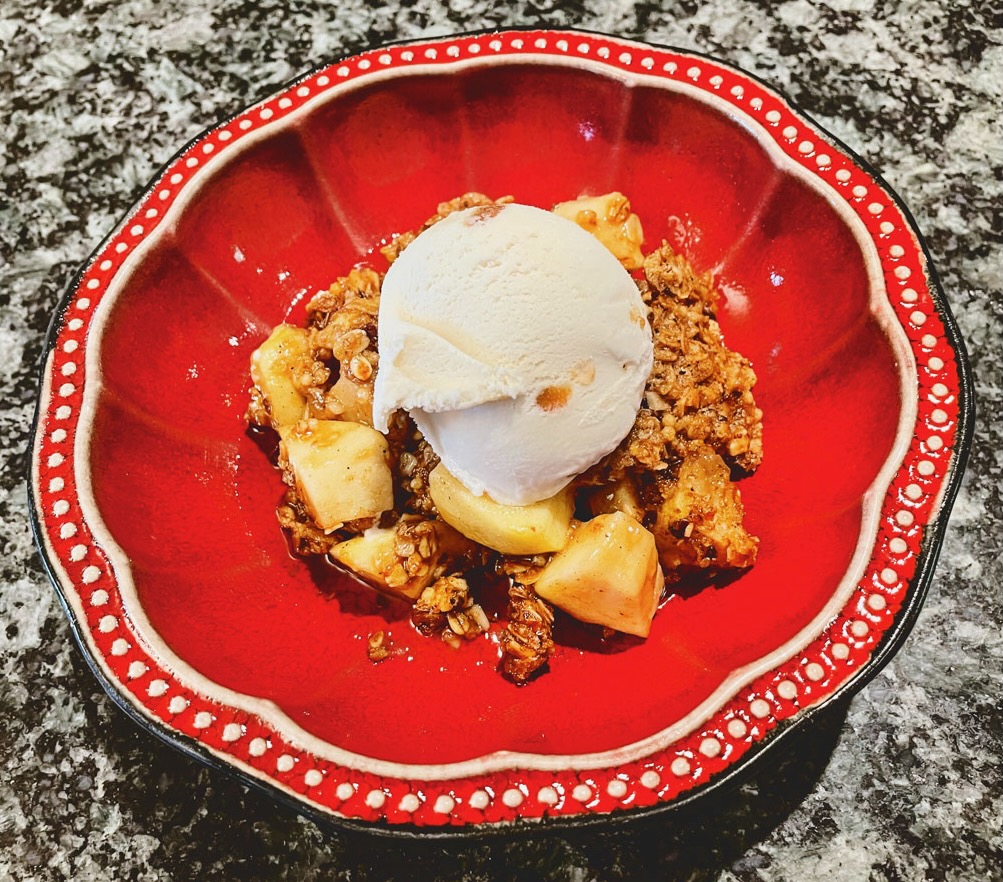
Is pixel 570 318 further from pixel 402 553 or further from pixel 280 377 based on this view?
pixel 280 377

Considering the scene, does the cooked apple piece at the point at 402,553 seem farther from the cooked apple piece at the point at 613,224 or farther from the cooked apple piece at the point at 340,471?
the cooked apple piece at the point at 613,224

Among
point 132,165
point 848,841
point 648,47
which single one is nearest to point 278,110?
point 132,165

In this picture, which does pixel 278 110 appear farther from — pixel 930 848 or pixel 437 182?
pixel 930 848

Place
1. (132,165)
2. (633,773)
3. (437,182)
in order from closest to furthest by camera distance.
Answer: (633,773), (437,182), (132,165)

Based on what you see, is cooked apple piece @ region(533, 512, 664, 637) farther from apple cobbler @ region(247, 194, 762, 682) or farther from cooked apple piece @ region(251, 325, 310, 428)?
cooked apple piece @ region(251, 325, 310, 428)

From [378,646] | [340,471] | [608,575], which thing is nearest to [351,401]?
[340,471]

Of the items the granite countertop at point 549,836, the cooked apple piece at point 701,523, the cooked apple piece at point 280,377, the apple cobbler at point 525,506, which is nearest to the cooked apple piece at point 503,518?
the apple cobbler at point 525,506
